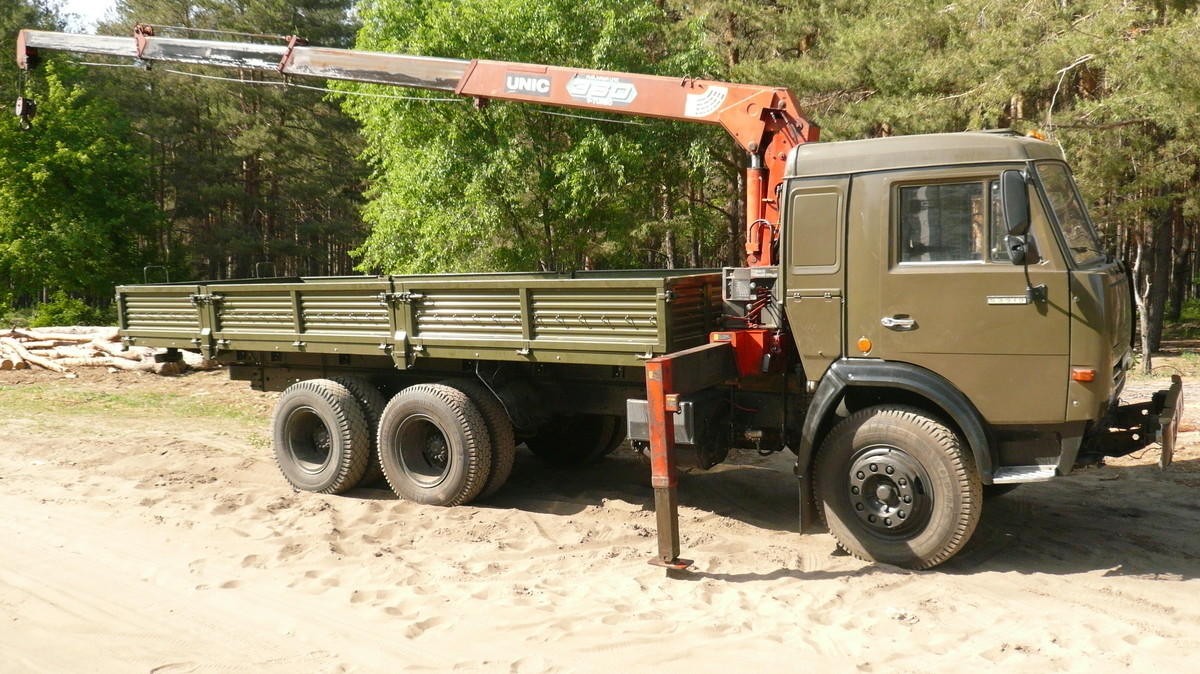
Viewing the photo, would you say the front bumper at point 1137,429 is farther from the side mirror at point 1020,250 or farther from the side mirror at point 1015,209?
the side mirror at point 1015,209

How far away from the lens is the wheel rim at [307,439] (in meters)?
8.21

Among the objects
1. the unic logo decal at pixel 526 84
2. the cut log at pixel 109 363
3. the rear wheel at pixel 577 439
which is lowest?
the rear wheel at pixel 577 439

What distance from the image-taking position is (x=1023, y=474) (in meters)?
5.51

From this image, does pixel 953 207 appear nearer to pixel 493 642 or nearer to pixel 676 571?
pixel 676 571

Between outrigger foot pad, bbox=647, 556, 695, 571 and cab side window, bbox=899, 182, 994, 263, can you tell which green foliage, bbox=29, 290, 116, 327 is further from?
cab side window, bbox=899, 182, 994, 263

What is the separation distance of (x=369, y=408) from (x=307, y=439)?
85cm

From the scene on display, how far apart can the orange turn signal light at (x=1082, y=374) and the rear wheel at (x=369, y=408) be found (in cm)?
526

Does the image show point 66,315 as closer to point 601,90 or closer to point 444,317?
point 444,317

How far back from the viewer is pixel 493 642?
4781 mm

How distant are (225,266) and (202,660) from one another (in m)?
37.7

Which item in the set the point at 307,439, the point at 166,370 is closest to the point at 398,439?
the point at 307,439

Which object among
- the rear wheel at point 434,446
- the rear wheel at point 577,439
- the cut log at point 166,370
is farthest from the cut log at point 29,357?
the rear wheel at point 434,446

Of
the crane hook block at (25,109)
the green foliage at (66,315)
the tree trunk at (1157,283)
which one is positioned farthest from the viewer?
the green foliage at (66,315)

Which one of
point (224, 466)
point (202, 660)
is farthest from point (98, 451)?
point (202, 660)
